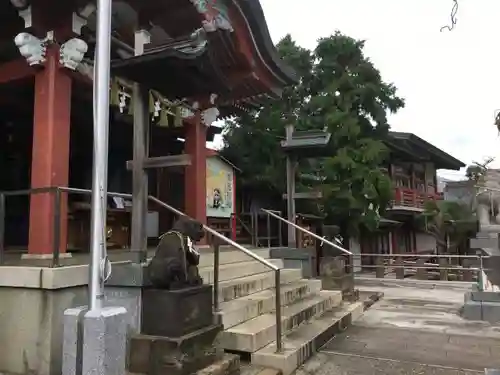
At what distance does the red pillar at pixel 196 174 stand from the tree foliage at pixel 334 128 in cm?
397

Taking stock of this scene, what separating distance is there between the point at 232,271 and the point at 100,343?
3792 mm

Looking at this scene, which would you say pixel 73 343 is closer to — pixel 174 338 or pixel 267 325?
pixel 174 338

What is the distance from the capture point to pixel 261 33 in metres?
8.79

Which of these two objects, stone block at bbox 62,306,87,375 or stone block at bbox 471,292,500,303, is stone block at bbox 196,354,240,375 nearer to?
stone block at bbox 62,306,87,375

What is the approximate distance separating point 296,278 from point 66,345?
18.0 feet

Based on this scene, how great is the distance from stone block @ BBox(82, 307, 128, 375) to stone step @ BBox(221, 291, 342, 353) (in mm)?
2145

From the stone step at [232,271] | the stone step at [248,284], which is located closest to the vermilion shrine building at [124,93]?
the stone step at [232,271]

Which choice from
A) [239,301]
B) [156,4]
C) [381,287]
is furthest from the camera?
[381,287]

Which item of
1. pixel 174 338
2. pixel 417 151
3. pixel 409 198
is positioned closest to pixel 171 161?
pixel 174 338

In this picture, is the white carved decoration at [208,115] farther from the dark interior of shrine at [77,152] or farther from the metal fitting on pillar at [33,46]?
the metal fitting on pillar at [33,46]

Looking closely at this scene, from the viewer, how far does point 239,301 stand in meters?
5.86

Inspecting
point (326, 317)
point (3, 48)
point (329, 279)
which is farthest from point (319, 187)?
point (3, 48)

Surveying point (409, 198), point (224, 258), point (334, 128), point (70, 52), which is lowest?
point (224, 258)

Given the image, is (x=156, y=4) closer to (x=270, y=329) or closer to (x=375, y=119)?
(x=270, y=329)
